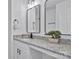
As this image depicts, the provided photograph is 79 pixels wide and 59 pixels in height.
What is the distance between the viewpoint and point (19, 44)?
0.97 metres

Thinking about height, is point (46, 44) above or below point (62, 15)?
below

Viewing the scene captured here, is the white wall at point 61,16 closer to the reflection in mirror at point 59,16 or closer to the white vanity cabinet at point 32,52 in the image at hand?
the reflection in mirror at point 59,16

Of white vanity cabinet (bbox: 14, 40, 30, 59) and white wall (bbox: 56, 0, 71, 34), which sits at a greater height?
white wall (bbox: 56, 0, 71, 34)

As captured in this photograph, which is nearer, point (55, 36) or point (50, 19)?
point (55, 36)

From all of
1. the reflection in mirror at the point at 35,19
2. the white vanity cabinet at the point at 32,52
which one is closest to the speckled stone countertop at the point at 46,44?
the white vanity cabinet at the point at 32,52

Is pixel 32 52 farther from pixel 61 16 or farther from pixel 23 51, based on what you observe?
pixel 61 16

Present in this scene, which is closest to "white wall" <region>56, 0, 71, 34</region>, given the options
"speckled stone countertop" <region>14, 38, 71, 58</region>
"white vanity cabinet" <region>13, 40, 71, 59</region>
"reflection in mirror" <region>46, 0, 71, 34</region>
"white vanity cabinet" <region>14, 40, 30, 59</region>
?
"reflection in mirror" <region>46, 0, 71, 34</region>

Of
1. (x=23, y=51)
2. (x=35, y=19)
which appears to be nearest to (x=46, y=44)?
(x=23, y=51)

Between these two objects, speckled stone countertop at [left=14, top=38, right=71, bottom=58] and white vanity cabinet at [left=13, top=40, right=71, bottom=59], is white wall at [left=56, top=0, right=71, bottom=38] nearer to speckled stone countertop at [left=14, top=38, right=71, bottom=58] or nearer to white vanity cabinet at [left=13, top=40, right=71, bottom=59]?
speckled stone countertop at [left=14, top=38, right=71, bottom=58]

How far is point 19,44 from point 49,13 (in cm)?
50

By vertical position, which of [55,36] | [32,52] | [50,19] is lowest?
[32,52]

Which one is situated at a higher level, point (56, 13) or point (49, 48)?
point (56, 13)
